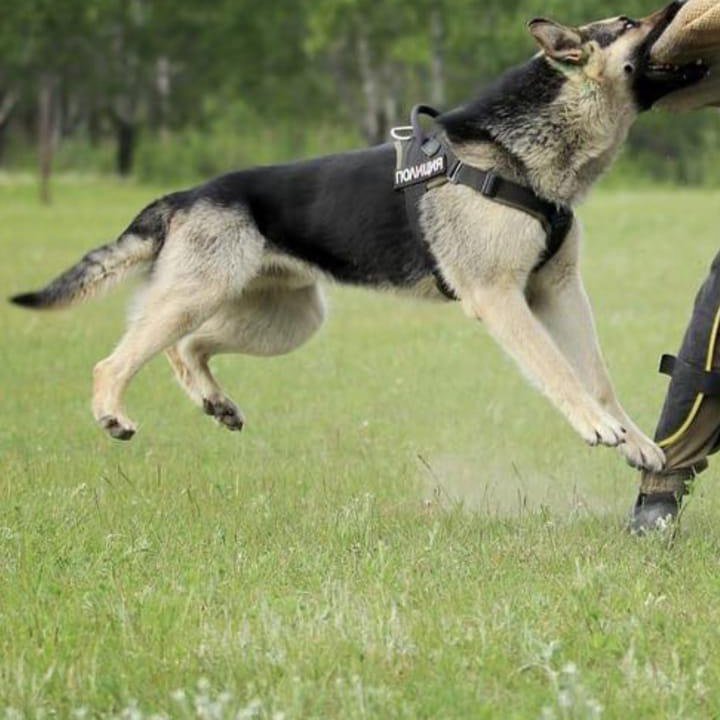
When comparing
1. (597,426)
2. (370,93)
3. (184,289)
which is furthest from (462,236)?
(370,93)

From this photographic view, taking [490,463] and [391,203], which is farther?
[490,463]

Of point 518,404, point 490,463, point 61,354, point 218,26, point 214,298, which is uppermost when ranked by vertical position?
point 214,298

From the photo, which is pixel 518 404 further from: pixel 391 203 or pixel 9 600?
pixel 9 600

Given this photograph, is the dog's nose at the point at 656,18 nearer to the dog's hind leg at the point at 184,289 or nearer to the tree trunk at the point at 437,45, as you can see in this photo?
the dog's hind leg at the point at 184,289

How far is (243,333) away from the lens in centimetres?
777

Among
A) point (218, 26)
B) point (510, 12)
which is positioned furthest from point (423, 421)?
point (218, 26)

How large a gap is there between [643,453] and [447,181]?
137 centimetres

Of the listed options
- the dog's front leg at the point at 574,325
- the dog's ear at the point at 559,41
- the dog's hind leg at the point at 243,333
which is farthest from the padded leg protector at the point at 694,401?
the dog's hind leg at the point at 243,333

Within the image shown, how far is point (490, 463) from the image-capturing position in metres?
7.98

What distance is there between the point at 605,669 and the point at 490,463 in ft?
12.7

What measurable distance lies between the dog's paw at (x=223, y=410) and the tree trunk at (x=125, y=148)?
41.1m

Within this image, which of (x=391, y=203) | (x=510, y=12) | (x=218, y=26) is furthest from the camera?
(x=218, y=26)

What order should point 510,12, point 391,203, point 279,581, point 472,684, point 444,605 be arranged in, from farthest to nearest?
point 510,12 < point 391,203 < point 279,581 < point 444,605 < point 472,684

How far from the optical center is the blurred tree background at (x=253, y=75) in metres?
44.1
